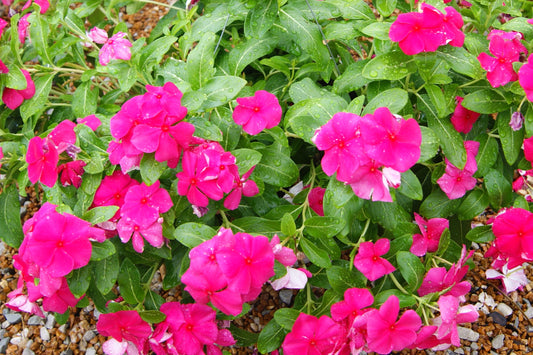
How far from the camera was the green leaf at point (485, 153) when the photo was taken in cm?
177

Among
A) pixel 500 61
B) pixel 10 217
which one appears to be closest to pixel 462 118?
pixel 500 61

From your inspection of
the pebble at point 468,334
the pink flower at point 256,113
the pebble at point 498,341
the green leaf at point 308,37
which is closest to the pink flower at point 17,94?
the pink flower at point 256,113

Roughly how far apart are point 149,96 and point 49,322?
4.79 ft

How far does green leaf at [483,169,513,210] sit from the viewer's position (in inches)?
70.9

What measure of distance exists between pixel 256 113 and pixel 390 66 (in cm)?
40

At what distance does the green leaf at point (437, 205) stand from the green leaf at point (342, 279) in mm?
355

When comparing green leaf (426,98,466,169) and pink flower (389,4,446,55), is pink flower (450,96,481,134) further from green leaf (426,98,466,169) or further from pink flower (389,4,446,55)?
pink flower (389,4,446,55)

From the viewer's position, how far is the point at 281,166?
1657mm

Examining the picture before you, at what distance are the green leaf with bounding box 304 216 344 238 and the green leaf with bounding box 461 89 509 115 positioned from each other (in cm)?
53

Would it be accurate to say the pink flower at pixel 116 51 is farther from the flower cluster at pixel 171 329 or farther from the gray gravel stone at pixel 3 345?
the gray gravel stone at pixel 3 345

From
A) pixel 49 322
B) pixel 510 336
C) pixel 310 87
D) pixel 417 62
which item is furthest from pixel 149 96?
pixel 510 336

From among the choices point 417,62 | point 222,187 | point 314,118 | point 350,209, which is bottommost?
point 350,209

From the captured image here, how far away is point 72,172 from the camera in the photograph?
1.57m

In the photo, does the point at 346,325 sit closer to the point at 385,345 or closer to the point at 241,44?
the point at 385,345
